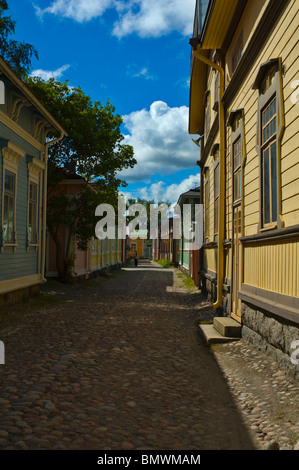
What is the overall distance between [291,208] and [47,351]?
389 cm

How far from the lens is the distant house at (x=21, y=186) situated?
10133 mm

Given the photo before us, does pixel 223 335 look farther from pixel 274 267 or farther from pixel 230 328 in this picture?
pixel 274 267

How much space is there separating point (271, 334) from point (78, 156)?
14350 millimetres

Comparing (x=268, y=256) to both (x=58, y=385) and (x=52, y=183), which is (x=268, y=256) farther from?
(x=52, y=183)

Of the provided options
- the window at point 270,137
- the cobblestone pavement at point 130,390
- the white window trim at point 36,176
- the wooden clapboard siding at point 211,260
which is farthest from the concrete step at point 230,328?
the white window trim at point 36,176

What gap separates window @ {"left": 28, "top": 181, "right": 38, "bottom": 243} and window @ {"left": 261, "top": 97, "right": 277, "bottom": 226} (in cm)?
802

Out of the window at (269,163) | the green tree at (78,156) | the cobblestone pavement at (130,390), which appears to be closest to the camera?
the cobblestone pavement at (130,390)

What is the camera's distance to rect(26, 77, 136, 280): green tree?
17.2 meters

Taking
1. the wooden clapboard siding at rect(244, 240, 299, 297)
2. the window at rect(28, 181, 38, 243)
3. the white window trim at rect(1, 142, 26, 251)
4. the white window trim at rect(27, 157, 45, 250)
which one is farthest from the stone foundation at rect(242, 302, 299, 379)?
the window at rect(28, 181, 38, 243)

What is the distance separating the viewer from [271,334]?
17.8ft

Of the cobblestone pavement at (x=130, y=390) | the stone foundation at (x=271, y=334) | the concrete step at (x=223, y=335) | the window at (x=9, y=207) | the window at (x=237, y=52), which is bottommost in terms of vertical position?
the cobblestone pavement at (x=130, y=390)

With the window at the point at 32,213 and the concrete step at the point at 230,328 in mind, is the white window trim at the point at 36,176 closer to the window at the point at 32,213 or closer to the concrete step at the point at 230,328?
the window at the point at 32,213

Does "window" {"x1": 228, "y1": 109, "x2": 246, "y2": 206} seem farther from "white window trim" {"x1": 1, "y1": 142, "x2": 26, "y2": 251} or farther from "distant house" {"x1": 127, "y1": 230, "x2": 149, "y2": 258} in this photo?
"distant house" {"x1": 127, "y1": 230, "x2": 149, "y2": 258}

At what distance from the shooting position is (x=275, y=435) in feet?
11.6
